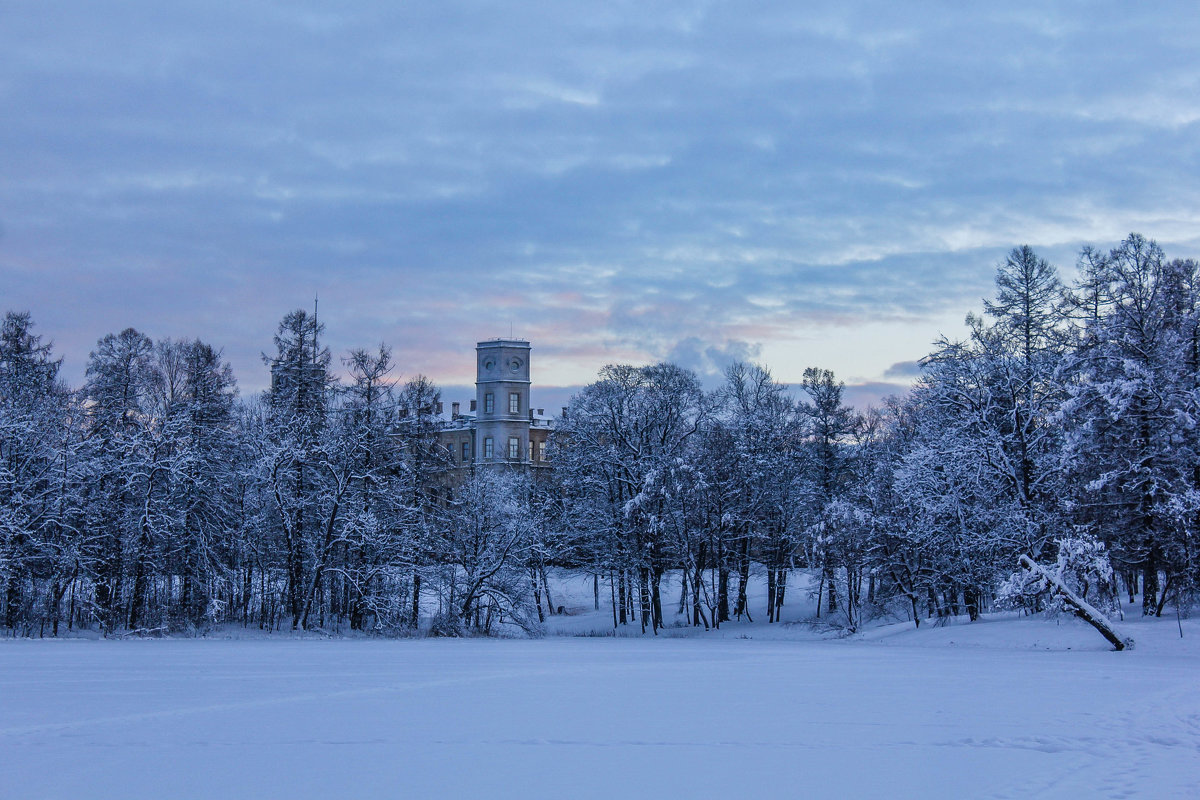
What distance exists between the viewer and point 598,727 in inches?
677

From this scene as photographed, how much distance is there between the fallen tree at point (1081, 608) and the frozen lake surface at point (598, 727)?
1903 millimetres

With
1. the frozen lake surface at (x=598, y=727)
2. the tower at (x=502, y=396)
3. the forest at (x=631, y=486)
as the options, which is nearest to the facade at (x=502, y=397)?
the tower at (x=502, y=396)

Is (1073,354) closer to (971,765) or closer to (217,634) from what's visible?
(971,765)

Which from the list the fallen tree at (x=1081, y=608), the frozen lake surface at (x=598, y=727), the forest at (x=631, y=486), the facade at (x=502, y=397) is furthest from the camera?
the facade at (x=502, y=397)

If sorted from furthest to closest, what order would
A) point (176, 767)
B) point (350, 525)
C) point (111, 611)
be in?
point (350, 525) → point (111, 611) → point (176, 767)

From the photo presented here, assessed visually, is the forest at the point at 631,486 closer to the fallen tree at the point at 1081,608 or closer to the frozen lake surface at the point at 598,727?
the fallen tree at the point at 1081,608

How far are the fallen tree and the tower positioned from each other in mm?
64716

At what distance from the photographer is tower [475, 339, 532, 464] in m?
95.1

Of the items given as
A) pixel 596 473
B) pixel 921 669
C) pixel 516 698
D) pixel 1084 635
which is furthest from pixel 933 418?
pixel 516 698

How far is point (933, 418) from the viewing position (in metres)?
45.8

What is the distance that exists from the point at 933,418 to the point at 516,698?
30.1 meters

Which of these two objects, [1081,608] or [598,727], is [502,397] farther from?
[598,727]

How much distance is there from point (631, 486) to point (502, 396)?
44848 millimetres

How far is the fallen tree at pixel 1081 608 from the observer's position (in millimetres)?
32062
